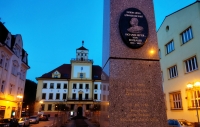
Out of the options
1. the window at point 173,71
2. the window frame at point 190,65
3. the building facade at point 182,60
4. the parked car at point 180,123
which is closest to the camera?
the parked car at point 180,123

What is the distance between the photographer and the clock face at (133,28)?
427cm

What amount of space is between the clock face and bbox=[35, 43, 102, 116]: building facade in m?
44.4

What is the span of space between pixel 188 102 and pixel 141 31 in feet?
47.3

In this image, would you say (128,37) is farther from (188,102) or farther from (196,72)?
(188,102)

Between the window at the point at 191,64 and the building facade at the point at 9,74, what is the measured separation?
70.7ft

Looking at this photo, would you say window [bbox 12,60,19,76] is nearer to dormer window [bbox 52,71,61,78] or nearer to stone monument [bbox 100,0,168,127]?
dormer window [bbox 52,71,61,78]

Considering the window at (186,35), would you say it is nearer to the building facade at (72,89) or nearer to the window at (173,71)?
the window at (173,71)

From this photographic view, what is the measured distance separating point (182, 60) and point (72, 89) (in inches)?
1488

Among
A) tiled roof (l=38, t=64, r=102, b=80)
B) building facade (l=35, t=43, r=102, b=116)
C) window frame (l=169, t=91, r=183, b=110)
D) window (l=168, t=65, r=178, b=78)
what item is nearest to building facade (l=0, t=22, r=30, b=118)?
building facade (l=35, t=43, r=102, b=116)

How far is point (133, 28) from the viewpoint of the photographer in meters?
4.37

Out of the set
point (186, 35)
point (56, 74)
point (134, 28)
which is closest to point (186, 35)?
point (186, 35)

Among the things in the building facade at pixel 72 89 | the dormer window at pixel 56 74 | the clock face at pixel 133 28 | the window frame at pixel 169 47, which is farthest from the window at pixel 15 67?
the clock face at pixel 133 28

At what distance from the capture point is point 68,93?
49.0 m

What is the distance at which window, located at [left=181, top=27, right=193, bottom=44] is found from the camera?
1610 cm
